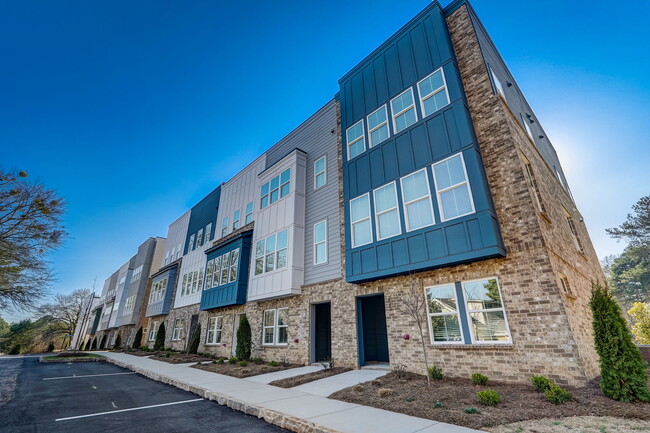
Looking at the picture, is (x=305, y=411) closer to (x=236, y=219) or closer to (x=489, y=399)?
(x=489, y=399)

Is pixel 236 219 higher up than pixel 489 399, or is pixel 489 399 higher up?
pixel 236 219

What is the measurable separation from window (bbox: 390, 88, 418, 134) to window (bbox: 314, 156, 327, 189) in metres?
4.48

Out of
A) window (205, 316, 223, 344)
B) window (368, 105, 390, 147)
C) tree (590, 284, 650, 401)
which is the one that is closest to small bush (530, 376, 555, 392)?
tree (590, 284, 650, 401)

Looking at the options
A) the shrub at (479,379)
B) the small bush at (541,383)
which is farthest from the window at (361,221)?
the small bush at (541,383)

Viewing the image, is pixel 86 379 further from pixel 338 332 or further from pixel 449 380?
pixel 449 380

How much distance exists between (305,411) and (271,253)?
9.98 meters

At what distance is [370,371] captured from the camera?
10117 millimetres

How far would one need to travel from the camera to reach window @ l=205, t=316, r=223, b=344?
18513 mm

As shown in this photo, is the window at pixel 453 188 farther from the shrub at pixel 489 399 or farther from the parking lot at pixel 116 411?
the parking lot at pixel 116 411

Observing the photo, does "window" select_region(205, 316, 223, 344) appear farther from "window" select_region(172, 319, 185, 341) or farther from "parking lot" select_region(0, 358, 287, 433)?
"parking lot" select_region(0, 358, 287, 433)

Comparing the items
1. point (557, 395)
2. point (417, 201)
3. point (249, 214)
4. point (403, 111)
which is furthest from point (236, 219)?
point (557, 395)

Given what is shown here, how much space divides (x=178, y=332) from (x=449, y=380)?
855 inches

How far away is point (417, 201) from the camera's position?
9844mm

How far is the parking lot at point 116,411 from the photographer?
5.44 meters
